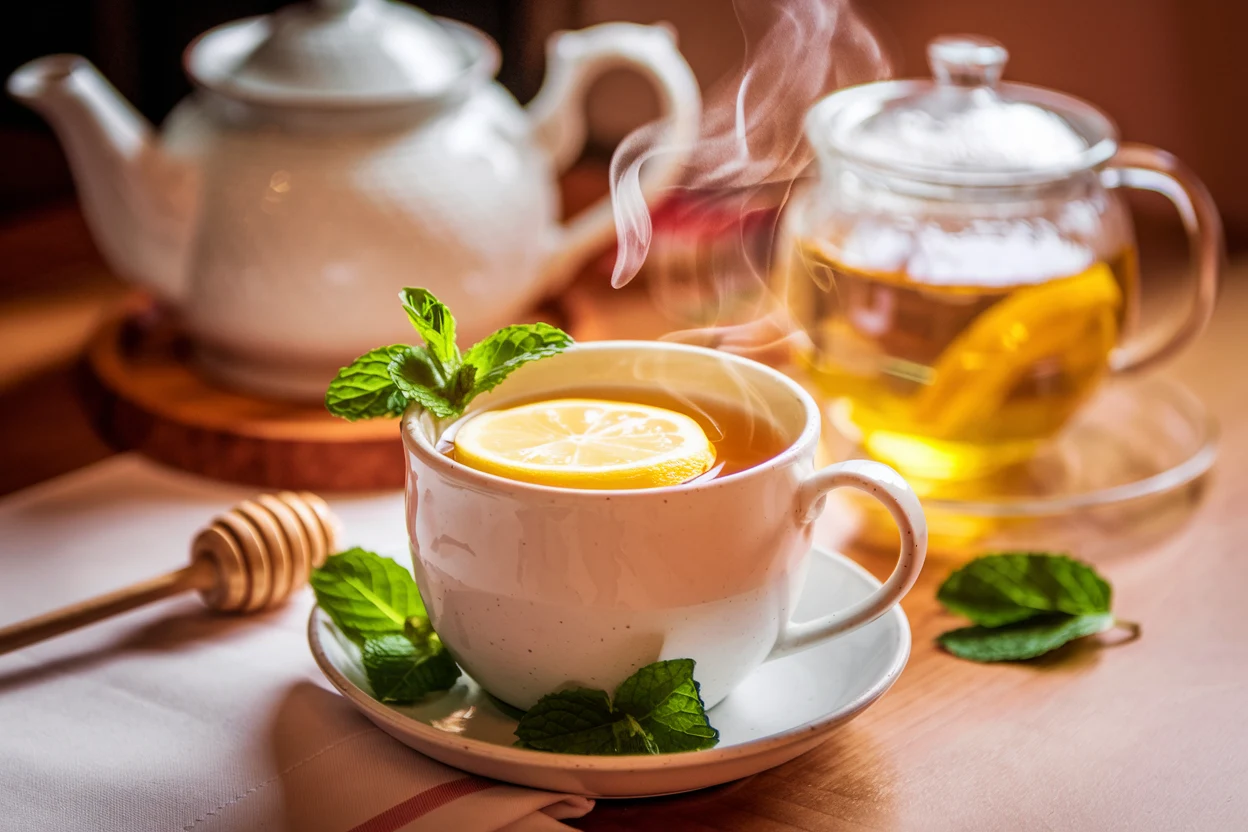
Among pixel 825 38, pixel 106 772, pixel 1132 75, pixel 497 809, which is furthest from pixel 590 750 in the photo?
pixel 1132 75

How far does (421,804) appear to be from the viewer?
65cm

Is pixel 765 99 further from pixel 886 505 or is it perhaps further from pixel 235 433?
pixel 235 433

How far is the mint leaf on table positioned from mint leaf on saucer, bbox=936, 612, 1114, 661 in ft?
1.03

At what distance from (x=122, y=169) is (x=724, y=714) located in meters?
0.72

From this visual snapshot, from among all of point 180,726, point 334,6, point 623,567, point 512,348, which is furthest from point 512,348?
point 334,6

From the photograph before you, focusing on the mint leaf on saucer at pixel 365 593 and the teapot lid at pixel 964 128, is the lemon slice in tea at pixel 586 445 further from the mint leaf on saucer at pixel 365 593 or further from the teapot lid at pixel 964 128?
the teapot lid at pixel 964 128

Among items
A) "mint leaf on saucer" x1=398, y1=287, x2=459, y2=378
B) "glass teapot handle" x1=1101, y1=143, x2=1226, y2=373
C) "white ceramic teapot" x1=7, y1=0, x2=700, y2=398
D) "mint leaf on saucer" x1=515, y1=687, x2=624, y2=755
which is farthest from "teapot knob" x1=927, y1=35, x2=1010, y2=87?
"mint leaf on saucer" x1=515, y1=687, x2=624, y2=755

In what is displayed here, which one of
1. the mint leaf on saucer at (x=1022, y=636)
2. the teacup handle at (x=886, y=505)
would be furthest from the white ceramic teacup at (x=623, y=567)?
the mint leaf on saucer at (x=1022, y=636)

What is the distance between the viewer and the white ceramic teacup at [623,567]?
25.1 inches

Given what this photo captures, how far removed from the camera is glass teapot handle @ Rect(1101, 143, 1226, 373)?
41.5 inches

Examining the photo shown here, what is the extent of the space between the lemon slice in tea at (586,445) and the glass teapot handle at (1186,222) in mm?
489

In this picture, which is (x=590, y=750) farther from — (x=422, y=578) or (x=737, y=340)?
(x=737, y=340)

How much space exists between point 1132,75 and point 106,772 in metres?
1.37

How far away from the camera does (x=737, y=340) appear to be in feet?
4.14
